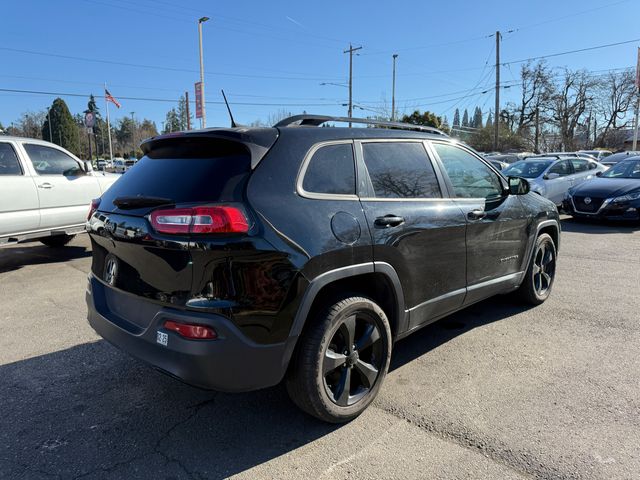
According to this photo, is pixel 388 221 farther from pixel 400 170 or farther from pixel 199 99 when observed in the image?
pixel 199 99

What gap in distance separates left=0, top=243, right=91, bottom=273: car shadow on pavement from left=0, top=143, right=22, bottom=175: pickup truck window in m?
1.47

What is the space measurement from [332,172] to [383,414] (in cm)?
160

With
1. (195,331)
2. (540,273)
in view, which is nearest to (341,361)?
(195,331)

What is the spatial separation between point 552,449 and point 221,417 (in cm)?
197

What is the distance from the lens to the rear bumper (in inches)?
92.9

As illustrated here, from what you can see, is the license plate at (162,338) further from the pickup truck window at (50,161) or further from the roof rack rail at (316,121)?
the pickup truck window at (50,161)

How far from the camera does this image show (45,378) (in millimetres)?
3518

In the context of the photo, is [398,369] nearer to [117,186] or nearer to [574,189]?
[117,186]

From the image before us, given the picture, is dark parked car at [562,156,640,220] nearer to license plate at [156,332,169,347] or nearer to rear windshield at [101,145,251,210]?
rear windshield at [101,145,251,210]

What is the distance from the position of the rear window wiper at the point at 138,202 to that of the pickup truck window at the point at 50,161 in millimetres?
5155

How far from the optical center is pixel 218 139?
2.73m

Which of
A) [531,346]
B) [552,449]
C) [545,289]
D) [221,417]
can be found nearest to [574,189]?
[545,289]

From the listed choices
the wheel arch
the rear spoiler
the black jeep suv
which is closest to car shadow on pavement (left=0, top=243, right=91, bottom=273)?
the black jeep suv

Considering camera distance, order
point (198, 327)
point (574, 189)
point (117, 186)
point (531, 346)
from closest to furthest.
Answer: point (198, 327) → point (117, 186) → point (531, 346) → point (574, 189)
